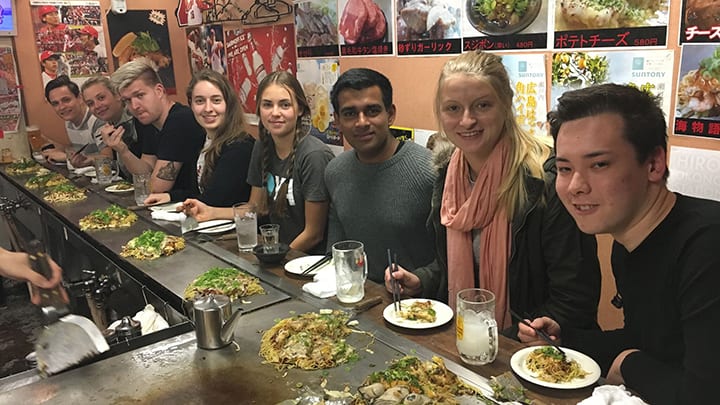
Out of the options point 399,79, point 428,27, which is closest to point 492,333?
point 428,27

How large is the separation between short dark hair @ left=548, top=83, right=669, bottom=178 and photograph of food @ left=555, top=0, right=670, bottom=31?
1326 millimetres

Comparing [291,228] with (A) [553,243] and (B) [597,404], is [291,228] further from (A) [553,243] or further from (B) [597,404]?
(B) [597,404]

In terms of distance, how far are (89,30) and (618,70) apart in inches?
208

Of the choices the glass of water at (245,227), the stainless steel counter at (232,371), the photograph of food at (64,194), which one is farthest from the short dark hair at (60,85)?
the stainless steel counter at (232,371)

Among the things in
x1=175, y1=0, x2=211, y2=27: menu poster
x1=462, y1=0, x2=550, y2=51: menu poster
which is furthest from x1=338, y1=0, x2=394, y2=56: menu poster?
x1=175, y1=0, x2=211, y2=27: menu poster

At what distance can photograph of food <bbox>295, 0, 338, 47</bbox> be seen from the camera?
4.12 metres

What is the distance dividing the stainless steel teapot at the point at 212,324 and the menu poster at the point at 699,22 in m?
2.07

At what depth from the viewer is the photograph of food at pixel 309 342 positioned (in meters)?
1.44

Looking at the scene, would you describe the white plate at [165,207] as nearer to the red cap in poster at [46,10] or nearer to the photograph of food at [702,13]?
the photograph of food at [702,13]

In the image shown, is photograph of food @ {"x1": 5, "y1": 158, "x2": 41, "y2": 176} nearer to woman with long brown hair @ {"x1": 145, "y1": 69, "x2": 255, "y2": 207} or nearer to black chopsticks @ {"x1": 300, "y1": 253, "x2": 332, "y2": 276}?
woman with long brown hair @ {"x1": 145, "y1": 69, "x2": 255, "y2": 207}

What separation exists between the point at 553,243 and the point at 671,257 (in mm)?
485

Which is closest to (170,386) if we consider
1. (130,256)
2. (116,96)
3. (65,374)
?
(65,374)

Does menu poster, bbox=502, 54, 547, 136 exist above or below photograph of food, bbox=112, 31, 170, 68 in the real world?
below

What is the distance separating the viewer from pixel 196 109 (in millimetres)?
3230
